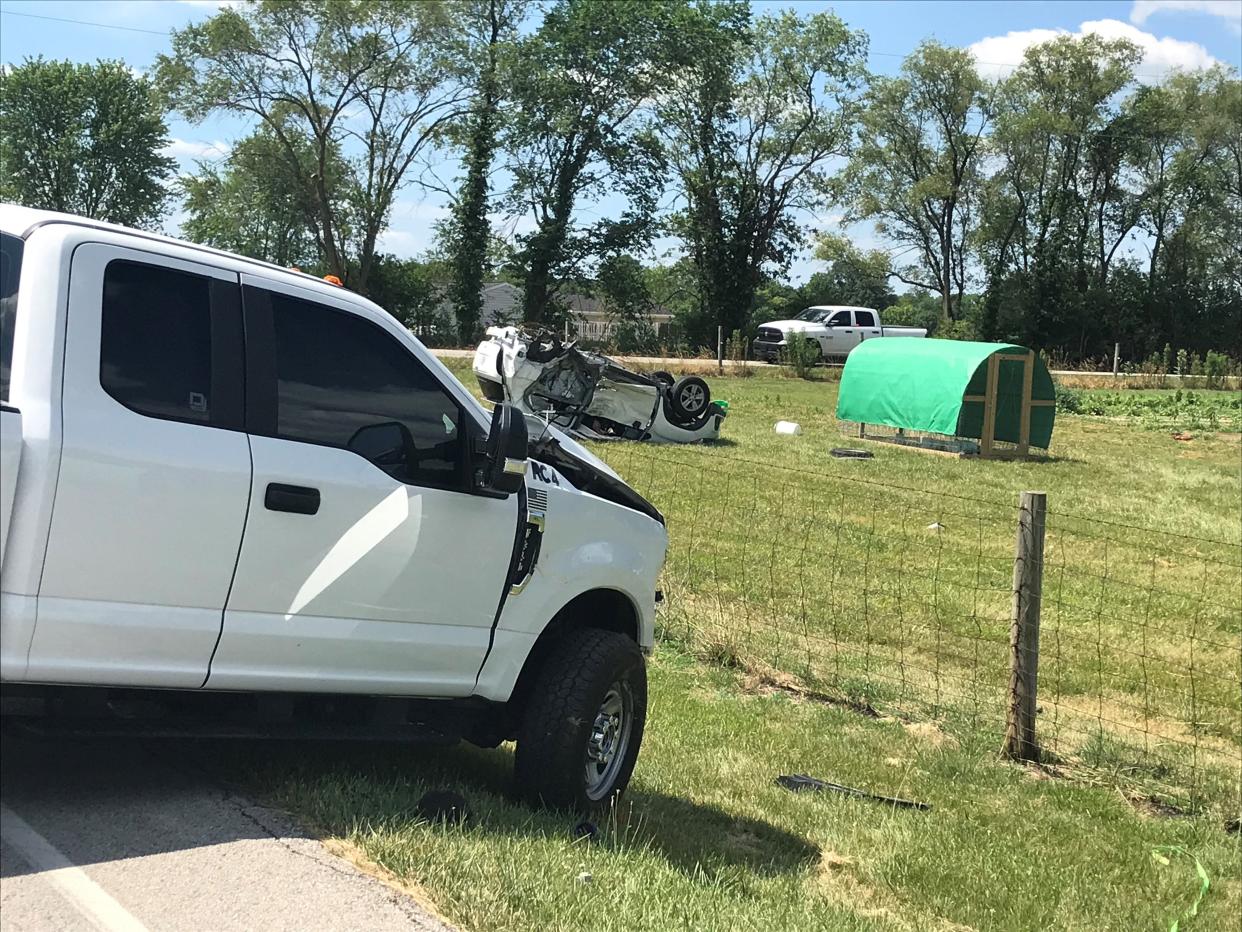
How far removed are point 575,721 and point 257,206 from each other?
180 feet

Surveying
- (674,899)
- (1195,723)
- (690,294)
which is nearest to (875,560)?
(1195,723)

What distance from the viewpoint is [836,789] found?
6.37 metres

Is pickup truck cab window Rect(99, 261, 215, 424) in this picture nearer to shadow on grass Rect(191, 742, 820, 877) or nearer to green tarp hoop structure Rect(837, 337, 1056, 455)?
shadow on grass Rect(191, 742, 820, 877)

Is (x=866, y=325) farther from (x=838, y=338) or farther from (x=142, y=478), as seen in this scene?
(x=142, y=478)

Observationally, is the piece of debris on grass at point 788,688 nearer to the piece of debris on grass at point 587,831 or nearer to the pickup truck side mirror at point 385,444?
the piece of debris on grass at point 587,831

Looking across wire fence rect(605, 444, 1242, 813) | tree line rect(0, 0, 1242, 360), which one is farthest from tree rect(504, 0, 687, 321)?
wire fence rect(605, 444, 1242, 813)

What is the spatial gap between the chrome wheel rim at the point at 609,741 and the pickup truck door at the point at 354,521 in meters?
0.77

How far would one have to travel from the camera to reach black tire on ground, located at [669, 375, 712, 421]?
20.2 m

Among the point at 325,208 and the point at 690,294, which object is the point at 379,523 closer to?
the point at 325,208

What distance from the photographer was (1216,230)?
62688 millimetres

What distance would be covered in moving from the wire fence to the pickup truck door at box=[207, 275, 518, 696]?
425 cm

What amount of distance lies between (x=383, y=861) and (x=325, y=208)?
5277 centimetres

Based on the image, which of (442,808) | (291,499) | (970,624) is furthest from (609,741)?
(970,624)

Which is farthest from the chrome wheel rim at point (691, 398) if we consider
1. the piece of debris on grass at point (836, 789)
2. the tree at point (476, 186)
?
the tree at point (476, 186)
